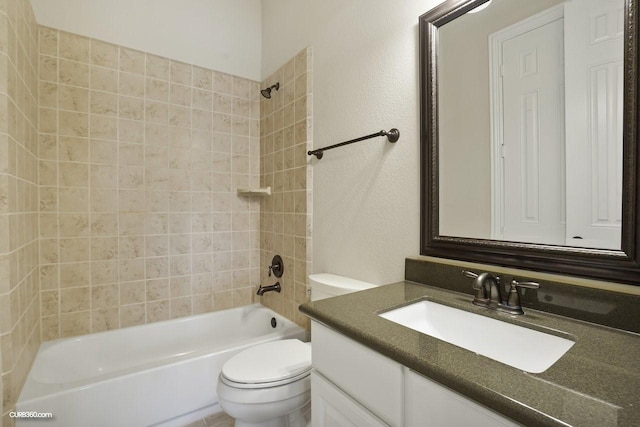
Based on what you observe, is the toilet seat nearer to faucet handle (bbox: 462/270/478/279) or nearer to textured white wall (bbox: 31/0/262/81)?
faucet handle (bbox: 462/270/478/279)

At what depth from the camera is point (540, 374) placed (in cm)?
54

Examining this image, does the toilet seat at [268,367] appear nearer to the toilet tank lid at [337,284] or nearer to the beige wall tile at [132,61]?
the toilet tank lid at [337,284]

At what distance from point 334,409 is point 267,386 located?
432 millimetres

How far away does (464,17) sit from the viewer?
3.61 feet

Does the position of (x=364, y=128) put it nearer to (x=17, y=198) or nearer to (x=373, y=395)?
(x=373, y=395)

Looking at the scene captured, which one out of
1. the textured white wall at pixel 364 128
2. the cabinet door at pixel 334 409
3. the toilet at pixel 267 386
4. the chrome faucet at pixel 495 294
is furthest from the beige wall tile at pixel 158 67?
the chrome faucet at pixel 495 294

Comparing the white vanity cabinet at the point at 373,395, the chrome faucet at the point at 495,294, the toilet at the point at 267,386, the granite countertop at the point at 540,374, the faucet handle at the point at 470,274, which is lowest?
the toilet at the point at 267,386

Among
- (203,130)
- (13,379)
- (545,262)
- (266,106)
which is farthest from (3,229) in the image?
(545,262)

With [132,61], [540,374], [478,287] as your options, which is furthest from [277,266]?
[540,374]

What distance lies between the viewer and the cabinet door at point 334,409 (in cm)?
75

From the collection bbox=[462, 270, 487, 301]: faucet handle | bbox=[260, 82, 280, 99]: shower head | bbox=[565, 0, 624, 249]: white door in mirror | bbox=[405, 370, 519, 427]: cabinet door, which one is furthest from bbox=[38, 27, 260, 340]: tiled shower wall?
bbox=[565, 0, 624, 249]: white door in mirror

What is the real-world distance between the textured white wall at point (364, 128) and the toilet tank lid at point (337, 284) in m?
0.04

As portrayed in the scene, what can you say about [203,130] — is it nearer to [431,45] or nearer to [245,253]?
[245,253]

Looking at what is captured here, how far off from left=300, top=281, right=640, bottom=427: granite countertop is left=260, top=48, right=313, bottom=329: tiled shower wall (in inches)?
44.2
